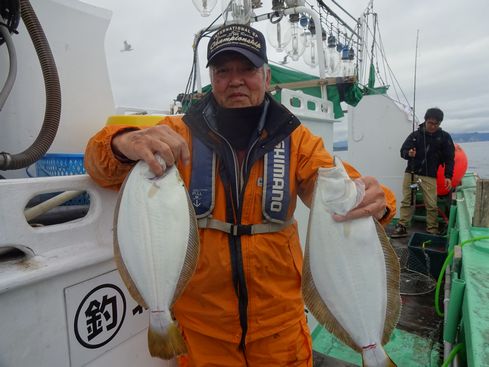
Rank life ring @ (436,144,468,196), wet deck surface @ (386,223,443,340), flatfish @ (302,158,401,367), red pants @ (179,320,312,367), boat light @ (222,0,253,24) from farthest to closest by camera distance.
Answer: life ring @ (436,144,468,196)
boat light @ (222,0,253,24)
wet deck surface @ (386,223,443,340)
red pants @ (179,320,312,367)
flatfish @ (302,158,401,367)

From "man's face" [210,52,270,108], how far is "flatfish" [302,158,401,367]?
2.54 ft

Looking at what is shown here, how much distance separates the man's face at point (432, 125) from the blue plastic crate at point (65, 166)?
6497 millimetres

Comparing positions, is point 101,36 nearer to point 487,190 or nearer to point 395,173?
point 487,190

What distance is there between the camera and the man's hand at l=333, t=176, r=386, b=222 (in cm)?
137

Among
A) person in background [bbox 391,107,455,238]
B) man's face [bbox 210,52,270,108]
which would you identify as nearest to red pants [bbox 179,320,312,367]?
man's face [bbox 210,52,270,108]

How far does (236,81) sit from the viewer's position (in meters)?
1.93

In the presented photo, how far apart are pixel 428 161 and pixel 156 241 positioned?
678 centimetres

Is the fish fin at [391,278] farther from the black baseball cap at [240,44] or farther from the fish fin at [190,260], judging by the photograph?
the black baseball cap at [240,44]

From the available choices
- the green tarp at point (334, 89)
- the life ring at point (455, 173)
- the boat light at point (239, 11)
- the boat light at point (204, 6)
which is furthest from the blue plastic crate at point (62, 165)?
the life ring at point (455, 173)

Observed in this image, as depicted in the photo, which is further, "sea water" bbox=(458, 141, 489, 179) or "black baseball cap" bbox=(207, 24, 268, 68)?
"sea water" bbox=(458, 141, 489, 179)

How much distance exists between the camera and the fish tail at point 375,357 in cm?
129

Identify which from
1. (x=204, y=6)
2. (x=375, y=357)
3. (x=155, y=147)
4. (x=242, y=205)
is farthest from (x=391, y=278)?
(x=204, y=6)

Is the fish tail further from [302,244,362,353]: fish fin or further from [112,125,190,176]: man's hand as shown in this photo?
[112,125,190,176]: man's hand

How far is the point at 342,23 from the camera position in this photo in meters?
7.95
